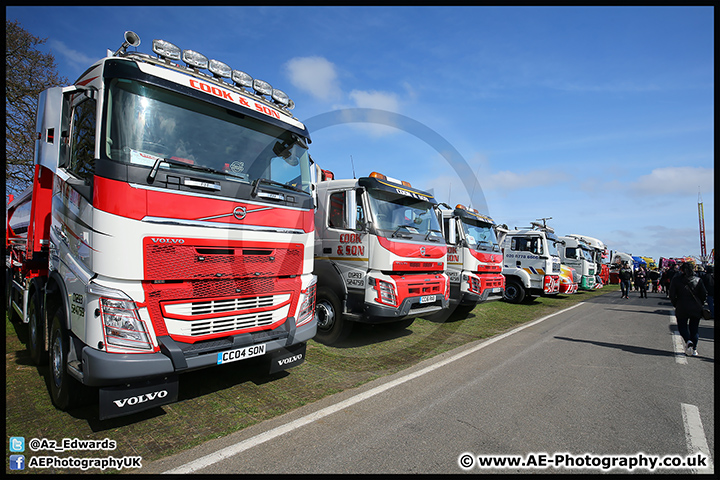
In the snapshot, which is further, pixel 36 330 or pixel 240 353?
pixel 36 330

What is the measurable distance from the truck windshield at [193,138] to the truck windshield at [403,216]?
218 cm

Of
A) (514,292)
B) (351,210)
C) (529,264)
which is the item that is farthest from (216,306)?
(514,292)

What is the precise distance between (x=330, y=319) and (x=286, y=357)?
2646 millimetres

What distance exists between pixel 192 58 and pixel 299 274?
2.84 metres

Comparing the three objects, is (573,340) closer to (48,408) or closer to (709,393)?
(709,393)

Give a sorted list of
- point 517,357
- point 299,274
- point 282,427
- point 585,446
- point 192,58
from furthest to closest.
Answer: point 517,357 < point 299,274 < point 192,58 < point 282,427 < point 585,446

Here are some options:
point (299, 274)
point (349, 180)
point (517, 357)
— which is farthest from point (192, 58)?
point (517, 357)

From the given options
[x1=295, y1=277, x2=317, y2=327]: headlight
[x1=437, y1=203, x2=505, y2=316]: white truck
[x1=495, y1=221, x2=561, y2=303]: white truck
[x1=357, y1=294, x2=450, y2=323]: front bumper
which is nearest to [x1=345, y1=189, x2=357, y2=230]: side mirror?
[x1=357, y1=294, x2=450, y2=323]: front bumper

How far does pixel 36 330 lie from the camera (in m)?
5.07

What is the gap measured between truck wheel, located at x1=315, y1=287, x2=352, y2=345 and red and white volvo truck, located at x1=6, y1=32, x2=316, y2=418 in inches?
83.8

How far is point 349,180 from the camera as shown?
23.6ft

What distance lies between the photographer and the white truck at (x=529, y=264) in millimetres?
14586

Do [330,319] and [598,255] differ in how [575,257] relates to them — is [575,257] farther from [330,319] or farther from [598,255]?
[330,319]

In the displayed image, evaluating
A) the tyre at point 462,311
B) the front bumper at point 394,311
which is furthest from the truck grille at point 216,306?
the tyre at point 462,311
